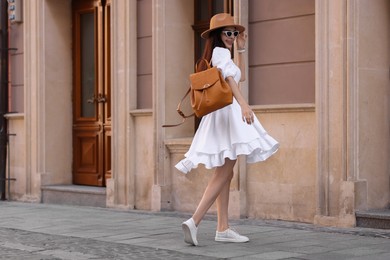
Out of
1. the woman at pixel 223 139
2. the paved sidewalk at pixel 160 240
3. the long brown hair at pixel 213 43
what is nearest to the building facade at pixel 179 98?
the paved sidewalk at pixel 160 240

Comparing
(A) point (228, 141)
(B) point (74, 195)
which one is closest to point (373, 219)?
(A) point (228, 141)

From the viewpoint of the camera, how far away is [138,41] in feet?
41.7

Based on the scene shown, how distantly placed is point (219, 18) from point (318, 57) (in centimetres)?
197

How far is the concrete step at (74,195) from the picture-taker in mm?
13297

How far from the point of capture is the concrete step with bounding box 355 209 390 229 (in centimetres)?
923

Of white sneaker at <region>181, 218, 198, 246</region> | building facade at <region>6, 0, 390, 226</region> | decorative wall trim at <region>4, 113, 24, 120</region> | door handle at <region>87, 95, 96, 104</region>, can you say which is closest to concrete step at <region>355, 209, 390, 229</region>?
building facade at <region>6, 0, 390, 226</region>

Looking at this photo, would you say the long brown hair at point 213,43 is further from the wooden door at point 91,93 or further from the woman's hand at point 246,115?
the wooden door at point 91,93

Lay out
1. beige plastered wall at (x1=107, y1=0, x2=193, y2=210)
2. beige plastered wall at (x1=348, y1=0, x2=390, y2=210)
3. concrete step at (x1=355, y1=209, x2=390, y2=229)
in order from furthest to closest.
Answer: beige plastered wall at (x1=107, y1=0, x2=193, y2=210), beige plastered wall at (x1=348, y1=0, x2=390, y2=210), concrete step at (x1=355, y1=209, x2=390, y2=229)

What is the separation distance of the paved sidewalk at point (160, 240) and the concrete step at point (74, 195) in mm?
1584

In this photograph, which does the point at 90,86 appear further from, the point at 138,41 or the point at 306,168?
the point at 306,168

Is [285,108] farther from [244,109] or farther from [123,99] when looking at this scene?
[123,99]

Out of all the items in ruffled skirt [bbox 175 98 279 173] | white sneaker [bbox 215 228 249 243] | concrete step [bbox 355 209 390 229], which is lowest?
white sneaker [bbox 215 228 249 243]

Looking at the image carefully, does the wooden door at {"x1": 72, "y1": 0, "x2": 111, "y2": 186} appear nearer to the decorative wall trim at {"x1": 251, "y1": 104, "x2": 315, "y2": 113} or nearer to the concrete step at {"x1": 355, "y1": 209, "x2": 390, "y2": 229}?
the decorative wall trim at {"x1": 251, "y1": 104, "x2": 315, "y2": 113}

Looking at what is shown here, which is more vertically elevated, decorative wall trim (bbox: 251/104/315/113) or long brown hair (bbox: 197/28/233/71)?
long brown hair (bbox: 197/28/233/71)
